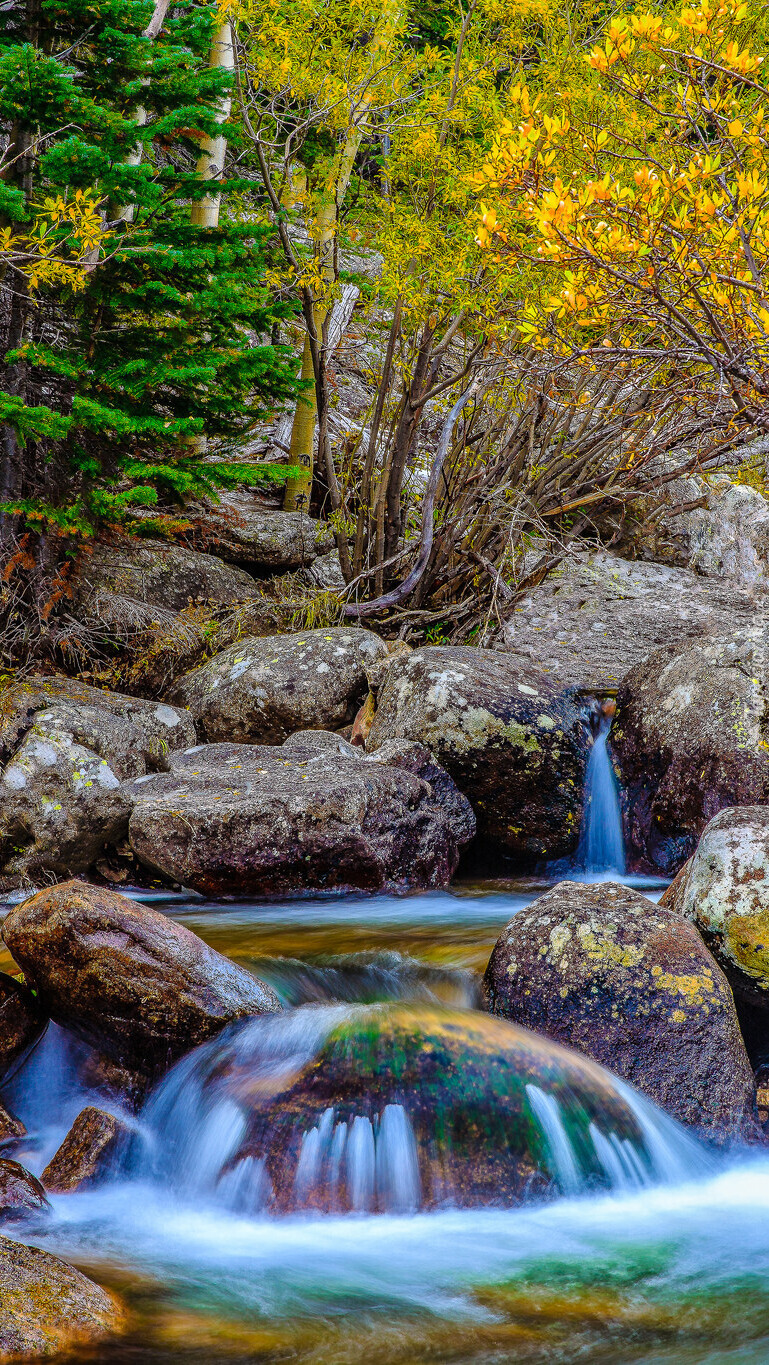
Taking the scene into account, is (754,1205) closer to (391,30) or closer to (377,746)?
(377,746)

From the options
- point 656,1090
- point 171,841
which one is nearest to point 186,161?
point 171,841

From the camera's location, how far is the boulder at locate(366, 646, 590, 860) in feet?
21.5

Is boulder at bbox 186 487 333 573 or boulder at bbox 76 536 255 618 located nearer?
boulder at bbox 76 536 255 618

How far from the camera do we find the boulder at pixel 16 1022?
4.04 metres

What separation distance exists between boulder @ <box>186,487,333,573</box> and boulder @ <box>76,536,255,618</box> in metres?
0.33

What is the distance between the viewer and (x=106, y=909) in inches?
158

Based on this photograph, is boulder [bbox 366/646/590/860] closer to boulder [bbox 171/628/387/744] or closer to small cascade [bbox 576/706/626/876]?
small cascade [bbox 576/706/626/876]

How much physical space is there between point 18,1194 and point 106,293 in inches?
246

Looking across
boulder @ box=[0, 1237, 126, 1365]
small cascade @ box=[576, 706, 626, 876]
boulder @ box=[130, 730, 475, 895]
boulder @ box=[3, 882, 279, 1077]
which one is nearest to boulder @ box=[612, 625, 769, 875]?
small cascade @ box=[576, 706, 626, 876]

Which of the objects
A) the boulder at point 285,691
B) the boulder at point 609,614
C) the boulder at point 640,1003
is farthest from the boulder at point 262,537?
the boulder at point 640,1003

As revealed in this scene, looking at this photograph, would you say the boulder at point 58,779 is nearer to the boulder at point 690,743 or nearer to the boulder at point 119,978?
the boulder at point 119,978

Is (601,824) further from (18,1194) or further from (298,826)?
(18,1194)

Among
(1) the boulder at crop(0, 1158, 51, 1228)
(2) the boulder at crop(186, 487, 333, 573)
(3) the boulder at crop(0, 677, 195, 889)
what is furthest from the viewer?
(2) the boulder at crop(186, 487, 333, 573)

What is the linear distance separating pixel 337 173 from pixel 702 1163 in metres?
8.53
